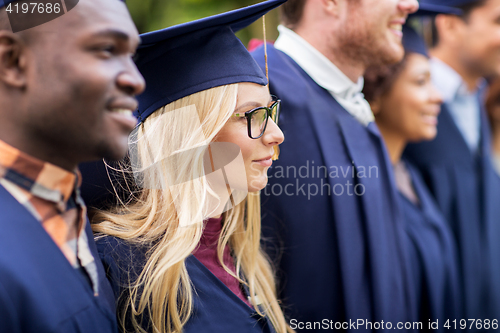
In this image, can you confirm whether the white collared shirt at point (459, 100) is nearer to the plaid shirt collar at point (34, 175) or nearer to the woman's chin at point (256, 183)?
the woman's chin at point (256, 183)

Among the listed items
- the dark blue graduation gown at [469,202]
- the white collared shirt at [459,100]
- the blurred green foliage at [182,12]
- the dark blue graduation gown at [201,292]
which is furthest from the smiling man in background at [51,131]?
the blurred green foliage at [182,12]

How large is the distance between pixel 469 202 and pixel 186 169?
2.20 metres

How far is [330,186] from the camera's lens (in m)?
1.63

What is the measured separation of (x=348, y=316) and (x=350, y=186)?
A: 50 centimetres

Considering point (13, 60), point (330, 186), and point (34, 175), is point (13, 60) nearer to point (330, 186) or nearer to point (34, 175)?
point (34, 175)

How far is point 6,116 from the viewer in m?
0.70

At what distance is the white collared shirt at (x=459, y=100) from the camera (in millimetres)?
2812

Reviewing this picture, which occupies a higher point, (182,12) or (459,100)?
(182,12)

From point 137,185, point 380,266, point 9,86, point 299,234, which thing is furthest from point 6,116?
point 380,266

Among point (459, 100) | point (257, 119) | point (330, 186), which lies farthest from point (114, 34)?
point (459, 100)

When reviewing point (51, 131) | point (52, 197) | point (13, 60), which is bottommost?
point (52, 197)

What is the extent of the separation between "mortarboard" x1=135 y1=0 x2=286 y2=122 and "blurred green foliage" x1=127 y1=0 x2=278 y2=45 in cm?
259

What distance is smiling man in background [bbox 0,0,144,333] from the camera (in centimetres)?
68

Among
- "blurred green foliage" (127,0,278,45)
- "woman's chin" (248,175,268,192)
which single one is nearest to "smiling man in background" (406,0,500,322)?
"blurred green foliage" (127,0,278,45)
